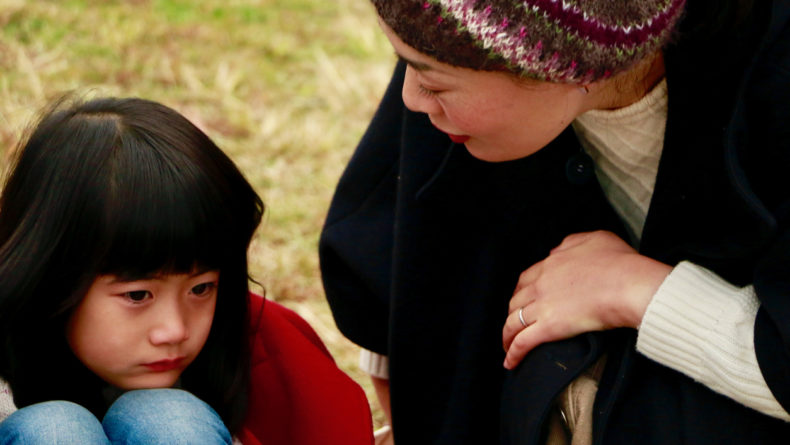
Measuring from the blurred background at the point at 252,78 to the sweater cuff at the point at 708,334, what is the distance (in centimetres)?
135

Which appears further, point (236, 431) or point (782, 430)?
point (236, 431)

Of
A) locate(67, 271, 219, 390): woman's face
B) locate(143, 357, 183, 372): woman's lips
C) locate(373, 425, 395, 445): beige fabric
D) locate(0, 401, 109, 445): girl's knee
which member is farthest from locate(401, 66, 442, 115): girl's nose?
locate(373, 425, 395, 445): beige fabric

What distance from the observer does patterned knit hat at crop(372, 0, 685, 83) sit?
1333 mm

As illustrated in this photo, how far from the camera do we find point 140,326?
1.54 meters

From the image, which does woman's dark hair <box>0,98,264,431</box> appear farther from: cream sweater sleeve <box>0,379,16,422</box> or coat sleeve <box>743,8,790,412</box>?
coat sleeve <box>743,8,790,412</box>

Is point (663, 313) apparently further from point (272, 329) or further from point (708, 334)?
point (272, 329)

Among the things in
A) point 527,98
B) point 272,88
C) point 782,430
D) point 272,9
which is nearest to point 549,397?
point 782,430

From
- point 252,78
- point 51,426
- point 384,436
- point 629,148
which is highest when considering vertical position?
point 629,148

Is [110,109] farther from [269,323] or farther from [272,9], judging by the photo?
[272,9]

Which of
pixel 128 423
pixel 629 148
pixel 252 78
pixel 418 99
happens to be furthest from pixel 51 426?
pixel 252 78

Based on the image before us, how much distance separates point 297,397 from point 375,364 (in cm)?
37

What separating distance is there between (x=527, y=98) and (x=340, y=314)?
0.72 m

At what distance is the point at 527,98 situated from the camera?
1.49 metres

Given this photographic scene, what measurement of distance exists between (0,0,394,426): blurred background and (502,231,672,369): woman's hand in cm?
112
